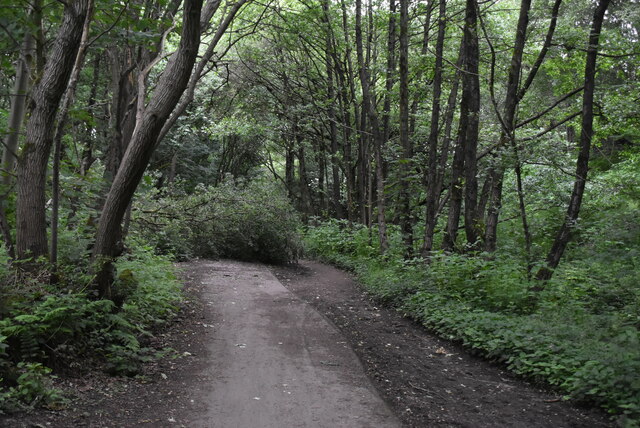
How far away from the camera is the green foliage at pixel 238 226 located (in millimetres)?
15375

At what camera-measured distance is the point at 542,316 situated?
7129 mm

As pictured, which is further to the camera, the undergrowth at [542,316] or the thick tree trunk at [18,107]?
the thick tree trunk at [18,107]

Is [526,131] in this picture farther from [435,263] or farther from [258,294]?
[258,294]

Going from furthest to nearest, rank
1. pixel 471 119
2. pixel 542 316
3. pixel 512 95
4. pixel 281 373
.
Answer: pixel 471 119 < pixel 512 95 < pixel 542 316 < pixel 281 373

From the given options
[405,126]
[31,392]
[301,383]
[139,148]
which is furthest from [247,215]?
[31,392]

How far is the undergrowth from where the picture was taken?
493 centimetres

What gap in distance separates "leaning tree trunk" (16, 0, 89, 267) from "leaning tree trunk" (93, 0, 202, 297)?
68 centimetres

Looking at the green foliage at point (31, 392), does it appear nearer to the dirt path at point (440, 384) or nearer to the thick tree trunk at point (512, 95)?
the dirt path at point (440, 384)

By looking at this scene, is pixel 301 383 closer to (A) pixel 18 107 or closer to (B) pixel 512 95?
(A) pixel 18 107

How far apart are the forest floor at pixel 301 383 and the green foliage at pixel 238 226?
6600 mm

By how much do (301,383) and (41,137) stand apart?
4.17 meters

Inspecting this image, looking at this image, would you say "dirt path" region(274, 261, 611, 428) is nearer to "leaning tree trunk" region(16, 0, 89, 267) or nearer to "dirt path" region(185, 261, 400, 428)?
"dirt path" region(185, 261, 400, 428)

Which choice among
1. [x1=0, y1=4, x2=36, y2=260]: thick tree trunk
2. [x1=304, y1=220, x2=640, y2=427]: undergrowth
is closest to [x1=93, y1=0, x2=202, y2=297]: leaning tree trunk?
[x1=0, y1=4, x2=36, y2=260]: thick tree trunk

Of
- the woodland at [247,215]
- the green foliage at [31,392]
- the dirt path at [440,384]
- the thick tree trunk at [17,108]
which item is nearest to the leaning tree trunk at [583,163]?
the woodland at [247,215]
